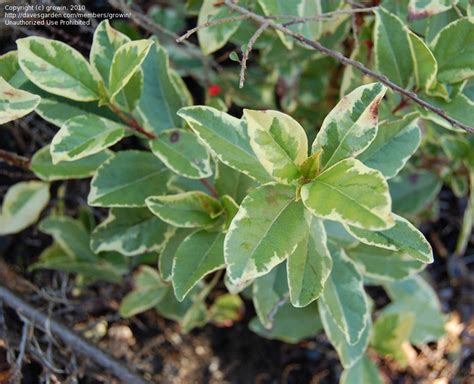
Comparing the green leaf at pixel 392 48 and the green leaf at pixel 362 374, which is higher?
the green leaf at pixel 392 48

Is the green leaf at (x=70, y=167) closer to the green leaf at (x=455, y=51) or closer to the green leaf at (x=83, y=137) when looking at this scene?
the green leaf at (x=83, y=137)

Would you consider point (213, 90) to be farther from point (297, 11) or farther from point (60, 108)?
point (60, 108)

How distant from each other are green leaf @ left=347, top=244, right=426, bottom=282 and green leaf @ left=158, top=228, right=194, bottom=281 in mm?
410

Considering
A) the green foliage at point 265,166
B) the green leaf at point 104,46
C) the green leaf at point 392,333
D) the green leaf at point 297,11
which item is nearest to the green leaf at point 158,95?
the green foliage at point 265,166

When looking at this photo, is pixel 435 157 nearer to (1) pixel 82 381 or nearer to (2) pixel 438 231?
(2) pixel 438 231

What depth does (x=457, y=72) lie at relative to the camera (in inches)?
43.3

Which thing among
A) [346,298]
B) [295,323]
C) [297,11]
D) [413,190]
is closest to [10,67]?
[297,11]

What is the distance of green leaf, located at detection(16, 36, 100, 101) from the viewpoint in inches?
38.7

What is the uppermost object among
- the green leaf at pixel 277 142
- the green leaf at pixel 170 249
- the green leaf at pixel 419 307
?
the green leaf at pixel 277 142

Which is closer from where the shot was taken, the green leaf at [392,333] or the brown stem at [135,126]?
the brown stem at [135,126]

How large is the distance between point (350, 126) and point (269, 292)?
19.6 inches

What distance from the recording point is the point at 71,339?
1345 mm

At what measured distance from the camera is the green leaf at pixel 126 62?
0.96m

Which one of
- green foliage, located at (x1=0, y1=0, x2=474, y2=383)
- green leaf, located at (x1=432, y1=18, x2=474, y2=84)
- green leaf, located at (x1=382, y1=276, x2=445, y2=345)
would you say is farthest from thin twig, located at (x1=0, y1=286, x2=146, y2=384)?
green leaf, located at (x1=432, y1=18, x2=474, y2=84)
